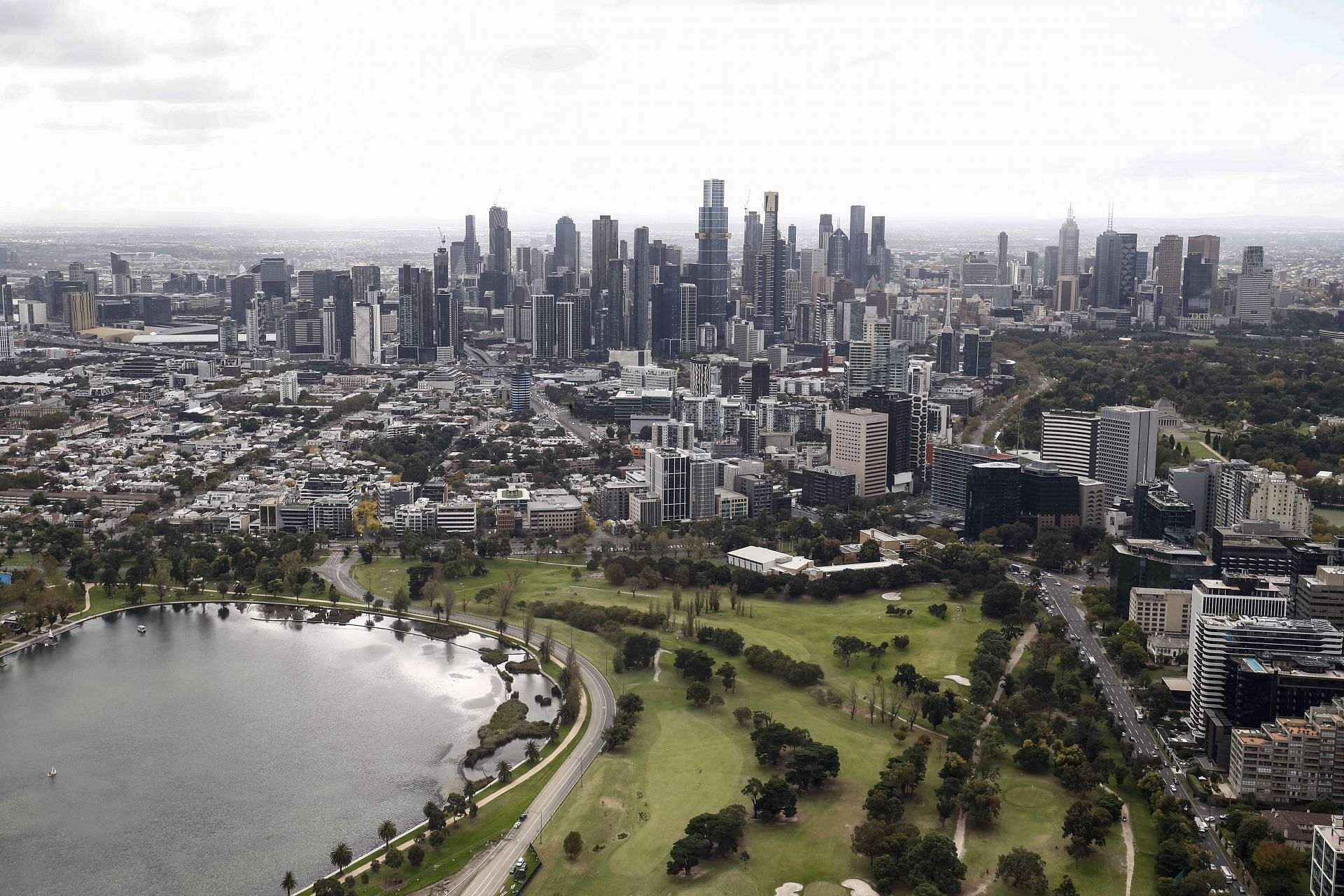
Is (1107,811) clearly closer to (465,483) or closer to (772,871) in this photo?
(772,871)

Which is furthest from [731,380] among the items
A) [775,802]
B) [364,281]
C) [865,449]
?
[775,802]

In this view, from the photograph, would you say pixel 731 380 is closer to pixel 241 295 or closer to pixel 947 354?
pixel 947 354

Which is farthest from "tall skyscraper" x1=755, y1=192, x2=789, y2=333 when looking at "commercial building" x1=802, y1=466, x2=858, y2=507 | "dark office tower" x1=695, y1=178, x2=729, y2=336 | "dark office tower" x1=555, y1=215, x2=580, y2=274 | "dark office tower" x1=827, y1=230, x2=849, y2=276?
"commercial building" x1=802, y1=466, x2=858, y2=507

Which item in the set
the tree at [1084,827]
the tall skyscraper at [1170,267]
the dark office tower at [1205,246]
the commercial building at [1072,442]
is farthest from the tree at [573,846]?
the dark office tower at [1205,246]

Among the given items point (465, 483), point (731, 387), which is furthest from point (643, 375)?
point (465, 483)

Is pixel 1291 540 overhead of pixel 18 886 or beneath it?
overhead

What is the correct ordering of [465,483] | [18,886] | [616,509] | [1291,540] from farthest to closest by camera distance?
[465,483], [616,509], [1291,540], [18,886]

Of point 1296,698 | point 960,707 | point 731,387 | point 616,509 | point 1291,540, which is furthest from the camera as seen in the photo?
point 731,387

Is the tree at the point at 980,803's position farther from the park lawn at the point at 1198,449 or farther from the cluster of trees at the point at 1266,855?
the park lawn at the point at 1198,449
